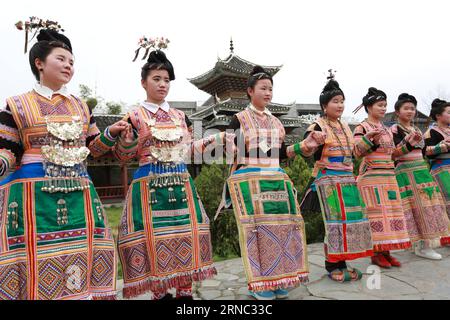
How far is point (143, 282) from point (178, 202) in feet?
2.27

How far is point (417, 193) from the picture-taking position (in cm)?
460

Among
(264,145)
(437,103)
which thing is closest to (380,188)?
(264,145)

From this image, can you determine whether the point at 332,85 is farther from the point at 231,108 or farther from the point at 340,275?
the point at 231,108

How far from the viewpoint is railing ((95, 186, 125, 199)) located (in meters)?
17.5

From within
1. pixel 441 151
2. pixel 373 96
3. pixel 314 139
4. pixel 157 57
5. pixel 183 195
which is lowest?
pixel 183 195

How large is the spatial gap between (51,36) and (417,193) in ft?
15.9

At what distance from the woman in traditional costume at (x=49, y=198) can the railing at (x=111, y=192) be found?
1616 cm

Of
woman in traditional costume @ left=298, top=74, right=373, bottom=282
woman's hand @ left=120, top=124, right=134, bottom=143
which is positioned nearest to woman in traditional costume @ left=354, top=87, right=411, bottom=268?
woman in traditional costume @ left=298, top=74, right=373, bottom=282

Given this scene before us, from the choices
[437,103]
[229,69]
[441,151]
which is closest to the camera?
[441,151]

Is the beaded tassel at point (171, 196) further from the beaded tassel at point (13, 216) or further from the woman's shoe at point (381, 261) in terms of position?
the woman's shoe at point (381, 261)

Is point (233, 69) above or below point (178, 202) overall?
above

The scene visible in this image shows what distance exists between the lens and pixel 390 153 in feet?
Result: 13.6
